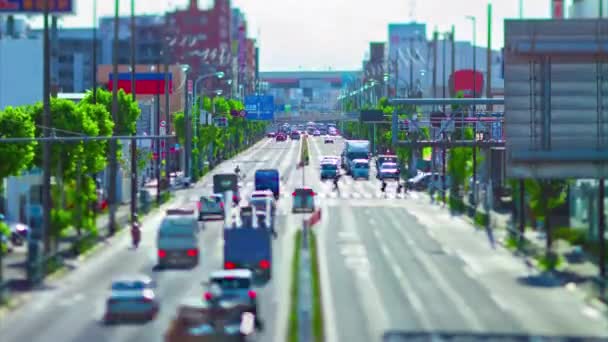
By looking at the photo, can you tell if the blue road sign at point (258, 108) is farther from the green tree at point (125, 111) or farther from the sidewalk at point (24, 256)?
the sidewalk at point (24, 256)

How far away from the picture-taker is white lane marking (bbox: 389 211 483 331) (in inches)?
1750

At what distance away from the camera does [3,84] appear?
439 ft

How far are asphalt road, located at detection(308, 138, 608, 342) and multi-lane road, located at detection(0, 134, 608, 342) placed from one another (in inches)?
1.9

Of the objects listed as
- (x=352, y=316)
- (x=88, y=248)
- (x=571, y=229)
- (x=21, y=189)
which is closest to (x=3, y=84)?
(x=21, y=189)

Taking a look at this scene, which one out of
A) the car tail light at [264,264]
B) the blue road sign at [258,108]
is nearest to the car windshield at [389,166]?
the blue road sign at [258,108]

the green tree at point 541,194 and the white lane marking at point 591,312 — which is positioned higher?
the green tree at point 541,194

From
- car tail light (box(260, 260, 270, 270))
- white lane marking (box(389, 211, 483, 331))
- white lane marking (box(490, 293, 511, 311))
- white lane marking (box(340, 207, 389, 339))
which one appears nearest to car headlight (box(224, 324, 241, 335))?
white lane marking (box(340, 207, 389, 339))

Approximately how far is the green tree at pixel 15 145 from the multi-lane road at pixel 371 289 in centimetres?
707

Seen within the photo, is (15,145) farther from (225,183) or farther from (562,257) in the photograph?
(225,183)

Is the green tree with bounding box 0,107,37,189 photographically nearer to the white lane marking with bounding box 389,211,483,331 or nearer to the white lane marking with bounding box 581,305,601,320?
the white lane marking with bounding box 389,211,483,331

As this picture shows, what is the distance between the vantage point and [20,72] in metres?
135

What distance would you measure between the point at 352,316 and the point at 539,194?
97.5 feet

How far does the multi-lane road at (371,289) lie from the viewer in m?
42.4

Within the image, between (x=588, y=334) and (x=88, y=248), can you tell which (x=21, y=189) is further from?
(x=588, y=334)
